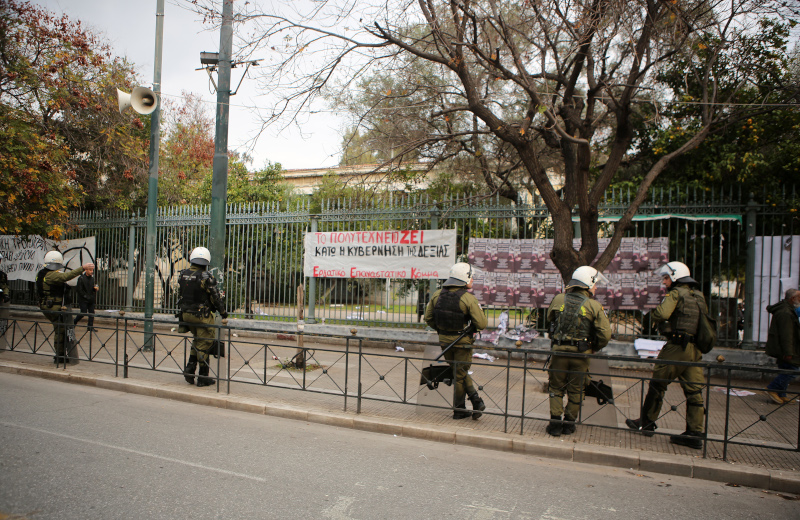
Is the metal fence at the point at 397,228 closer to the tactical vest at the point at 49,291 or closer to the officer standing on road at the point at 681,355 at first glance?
the tactical vest at the point at 49,291

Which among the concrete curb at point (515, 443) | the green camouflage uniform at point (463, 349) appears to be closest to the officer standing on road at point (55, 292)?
the concrete curb at point (515, 443)

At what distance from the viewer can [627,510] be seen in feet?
13.5

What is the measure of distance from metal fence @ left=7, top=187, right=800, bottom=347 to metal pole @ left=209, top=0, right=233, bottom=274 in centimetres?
55

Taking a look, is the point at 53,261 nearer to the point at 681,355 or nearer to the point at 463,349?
the point at 463,349

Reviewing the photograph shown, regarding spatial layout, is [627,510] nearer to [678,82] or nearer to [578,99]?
[578,99]

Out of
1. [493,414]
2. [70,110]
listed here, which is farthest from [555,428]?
[70,110]

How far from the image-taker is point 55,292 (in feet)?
30.5

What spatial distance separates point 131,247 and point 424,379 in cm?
1149

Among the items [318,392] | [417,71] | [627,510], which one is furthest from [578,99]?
[627,510]

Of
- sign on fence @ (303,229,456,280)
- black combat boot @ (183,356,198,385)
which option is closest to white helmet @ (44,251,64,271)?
black combat boot @ (183,356,198,385)

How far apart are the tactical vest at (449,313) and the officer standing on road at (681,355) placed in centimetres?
220

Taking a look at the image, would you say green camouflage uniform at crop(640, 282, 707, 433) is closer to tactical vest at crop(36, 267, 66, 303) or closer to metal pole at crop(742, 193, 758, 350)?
metal pole at crop(742, 193, 758, 350)

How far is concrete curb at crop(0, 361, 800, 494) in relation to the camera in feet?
16.2

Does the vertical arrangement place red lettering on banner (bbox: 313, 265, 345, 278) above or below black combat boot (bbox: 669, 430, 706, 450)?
above
